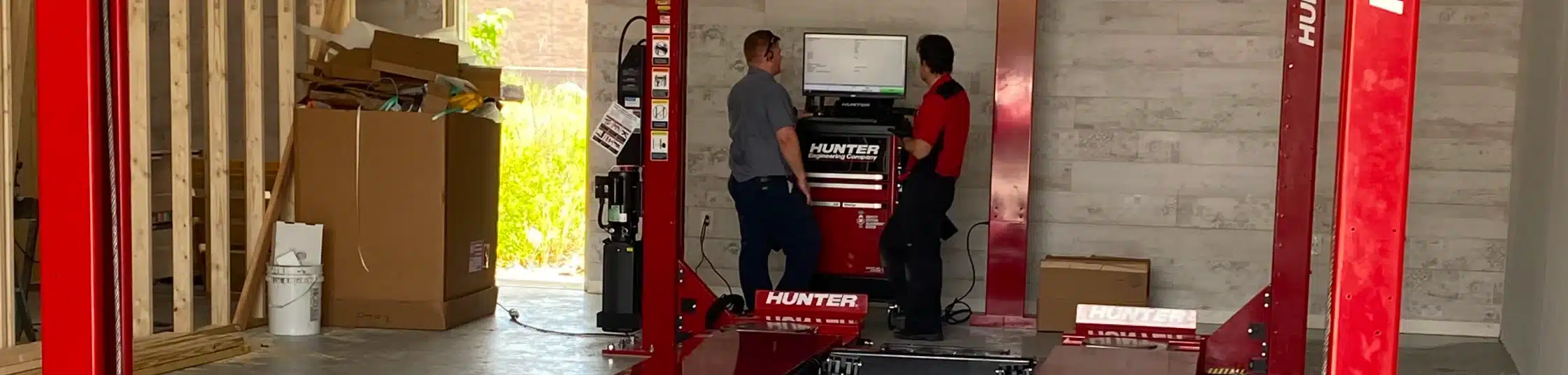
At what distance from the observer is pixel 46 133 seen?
2637 millimetres

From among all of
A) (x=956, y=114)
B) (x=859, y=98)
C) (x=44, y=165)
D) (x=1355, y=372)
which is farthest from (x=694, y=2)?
(x=1355, y=372)

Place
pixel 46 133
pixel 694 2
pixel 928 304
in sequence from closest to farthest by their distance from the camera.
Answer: pixel 46 133 → pixel 928 304 → pixel 694 2

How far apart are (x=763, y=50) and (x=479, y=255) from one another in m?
1.72

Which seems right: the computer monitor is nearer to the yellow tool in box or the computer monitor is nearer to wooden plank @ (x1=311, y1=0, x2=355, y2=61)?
the yellow tool in box

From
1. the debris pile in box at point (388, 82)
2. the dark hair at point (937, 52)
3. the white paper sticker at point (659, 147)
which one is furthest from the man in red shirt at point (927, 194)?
the debris pile in box at point (388, 82)

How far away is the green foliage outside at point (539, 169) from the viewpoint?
8.83 m

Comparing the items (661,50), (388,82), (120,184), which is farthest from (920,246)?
(120,184)

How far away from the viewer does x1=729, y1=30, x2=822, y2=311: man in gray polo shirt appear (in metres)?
6.82

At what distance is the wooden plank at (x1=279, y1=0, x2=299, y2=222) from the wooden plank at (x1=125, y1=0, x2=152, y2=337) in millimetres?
707

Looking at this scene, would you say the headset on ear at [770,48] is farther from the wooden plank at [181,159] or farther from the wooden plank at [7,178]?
the wooden plank at [7,178]

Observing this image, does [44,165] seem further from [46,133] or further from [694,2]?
[694,2]

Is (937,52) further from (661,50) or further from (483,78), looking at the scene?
(483,78)

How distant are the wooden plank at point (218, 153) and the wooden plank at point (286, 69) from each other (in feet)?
0.20

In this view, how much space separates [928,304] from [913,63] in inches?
59.3
